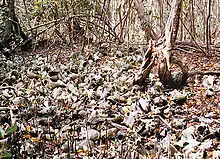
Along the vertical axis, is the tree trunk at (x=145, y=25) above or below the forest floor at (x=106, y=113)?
above

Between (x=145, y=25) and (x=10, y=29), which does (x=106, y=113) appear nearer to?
(x=145, y=25)

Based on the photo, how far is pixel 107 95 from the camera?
3.67 m

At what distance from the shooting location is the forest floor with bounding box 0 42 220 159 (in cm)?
241

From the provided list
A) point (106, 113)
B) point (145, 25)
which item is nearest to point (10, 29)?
point (145, 25)

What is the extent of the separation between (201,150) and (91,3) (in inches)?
216

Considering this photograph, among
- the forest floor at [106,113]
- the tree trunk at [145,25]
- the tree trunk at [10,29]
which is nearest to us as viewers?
the forest floor at [106,113]

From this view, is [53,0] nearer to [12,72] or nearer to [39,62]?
[39,62]

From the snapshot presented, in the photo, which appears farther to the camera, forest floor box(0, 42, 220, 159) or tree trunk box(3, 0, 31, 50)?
tree trunk box(3, 0, 31, 50)

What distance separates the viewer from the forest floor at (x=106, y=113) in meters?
2.41

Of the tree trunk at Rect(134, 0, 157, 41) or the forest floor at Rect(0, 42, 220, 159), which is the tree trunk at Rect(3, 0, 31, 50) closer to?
the forest floor at Rect(0, 42, 220, 159)

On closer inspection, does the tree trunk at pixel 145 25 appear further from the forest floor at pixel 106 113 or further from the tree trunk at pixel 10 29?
the tree trunk at pixel 10 29

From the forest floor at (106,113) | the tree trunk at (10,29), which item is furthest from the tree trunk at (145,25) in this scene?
the tree trunk at (10,29)

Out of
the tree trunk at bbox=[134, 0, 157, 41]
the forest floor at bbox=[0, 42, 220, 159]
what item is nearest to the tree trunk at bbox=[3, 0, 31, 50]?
the forest floor at bbox=[0, 42, 220, 159]

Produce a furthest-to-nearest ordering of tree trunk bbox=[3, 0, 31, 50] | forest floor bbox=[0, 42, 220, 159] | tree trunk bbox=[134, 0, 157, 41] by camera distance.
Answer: tree trunk bbox=[3, 0, 31, 50] → tree trunk bbox=[134, 0, 157, 41] → forest floor bbox=[0, 42, 220, 159]
